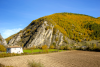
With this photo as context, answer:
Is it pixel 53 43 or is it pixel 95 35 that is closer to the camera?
pixel 53 43

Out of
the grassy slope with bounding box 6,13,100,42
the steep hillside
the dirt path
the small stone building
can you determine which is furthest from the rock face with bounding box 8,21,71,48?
the dirt path

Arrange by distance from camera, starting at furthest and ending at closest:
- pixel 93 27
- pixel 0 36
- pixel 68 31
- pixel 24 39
Answer: pixel 93 27 < pixel 68 31 < pixel 24 39 < pixel 0 36

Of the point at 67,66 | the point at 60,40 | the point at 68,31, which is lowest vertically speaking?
the point at 67,66

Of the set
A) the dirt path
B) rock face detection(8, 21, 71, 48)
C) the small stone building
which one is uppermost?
rock face detection(8, 21, 71, 48)

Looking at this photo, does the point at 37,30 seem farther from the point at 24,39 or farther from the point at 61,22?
the point at 61,22

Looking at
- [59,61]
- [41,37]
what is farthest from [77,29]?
[59,61]

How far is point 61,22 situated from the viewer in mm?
74875

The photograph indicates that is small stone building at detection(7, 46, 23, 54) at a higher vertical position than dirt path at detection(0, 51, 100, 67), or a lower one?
higher

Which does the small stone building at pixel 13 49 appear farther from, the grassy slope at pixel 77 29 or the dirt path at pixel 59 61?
the grassy slope at pixel 77 29

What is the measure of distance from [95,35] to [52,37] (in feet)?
109

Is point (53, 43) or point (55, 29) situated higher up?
point (55, 29)

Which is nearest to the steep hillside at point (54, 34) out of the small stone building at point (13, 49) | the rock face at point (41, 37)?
the rock face at point (41, 37)

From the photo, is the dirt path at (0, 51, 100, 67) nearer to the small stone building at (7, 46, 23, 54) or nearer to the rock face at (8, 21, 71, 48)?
the small stone building at (7, 46, 23, 54)

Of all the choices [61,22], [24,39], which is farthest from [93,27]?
[24,39]
